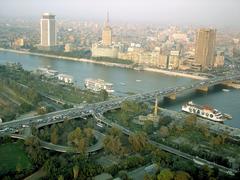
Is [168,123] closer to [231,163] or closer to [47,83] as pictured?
[231,163]

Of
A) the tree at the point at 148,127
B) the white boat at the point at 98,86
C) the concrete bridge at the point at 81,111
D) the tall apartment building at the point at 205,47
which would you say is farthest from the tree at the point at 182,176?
the tall apartment building at the point at 205,47

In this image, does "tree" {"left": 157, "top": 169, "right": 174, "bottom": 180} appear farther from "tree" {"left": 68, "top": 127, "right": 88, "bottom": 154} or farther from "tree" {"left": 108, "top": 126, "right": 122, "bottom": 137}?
"tree" {"left": 108, "top": 126, "right": 122, "bottom": 137}

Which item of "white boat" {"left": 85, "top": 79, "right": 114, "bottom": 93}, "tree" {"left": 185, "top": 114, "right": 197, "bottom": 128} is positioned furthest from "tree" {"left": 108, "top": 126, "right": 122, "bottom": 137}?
"white boat" {"left": 85, "top": 79, "right": 114, "bottom": 93}

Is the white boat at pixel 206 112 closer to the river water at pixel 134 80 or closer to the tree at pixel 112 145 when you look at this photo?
the river water at pixel 134 80

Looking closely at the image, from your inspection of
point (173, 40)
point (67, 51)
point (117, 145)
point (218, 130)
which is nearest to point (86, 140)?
point (117, 145)

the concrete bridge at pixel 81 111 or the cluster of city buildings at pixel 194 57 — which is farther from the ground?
Result: the cluster of city buildings at pixel 194 57

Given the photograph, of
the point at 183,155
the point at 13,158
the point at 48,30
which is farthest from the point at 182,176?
the point at 48,30

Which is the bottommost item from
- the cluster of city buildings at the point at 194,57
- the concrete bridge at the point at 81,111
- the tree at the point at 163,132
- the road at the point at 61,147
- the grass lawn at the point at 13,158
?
the grass lawn at the point at 13,158
